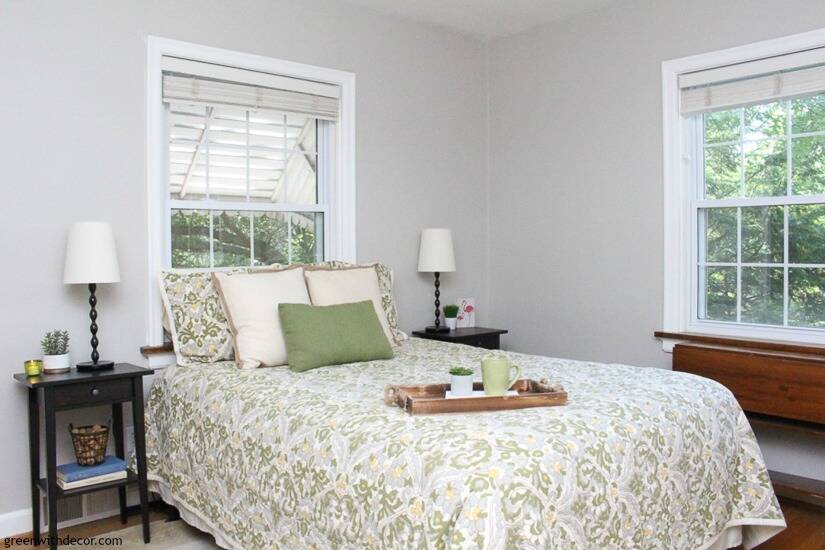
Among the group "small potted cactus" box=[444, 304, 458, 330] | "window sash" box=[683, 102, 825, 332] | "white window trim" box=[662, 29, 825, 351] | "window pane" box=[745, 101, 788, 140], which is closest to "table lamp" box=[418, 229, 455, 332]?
"small potted cactus" box=[444, 304, 458, 330]

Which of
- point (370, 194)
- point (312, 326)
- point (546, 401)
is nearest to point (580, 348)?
point (370, 194)

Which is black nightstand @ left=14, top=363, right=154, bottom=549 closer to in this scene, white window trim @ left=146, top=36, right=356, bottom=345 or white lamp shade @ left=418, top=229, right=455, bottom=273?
white window trim @ left=146, top=36, right=356, bottom=345

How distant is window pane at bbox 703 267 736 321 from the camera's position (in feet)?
12.4

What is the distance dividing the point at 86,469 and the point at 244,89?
197cm

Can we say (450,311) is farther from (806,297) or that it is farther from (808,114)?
(808,114)

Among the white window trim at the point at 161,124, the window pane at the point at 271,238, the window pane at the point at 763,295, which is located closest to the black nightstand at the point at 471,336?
the white window trim at the point at 161,124

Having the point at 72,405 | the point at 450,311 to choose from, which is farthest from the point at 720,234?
the point at 72,405

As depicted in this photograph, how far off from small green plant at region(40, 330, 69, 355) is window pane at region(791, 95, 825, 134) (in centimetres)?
355

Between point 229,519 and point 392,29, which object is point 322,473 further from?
point 392,29

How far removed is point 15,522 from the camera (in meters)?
3.04

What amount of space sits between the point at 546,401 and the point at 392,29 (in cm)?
288

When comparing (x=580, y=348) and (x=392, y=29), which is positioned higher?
(x=392, y=29)

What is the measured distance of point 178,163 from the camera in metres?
3.61

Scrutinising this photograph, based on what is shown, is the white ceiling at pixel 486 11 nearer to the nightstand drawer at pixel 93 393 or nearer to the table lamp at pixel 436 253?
the table lamp at pixel 436 253
